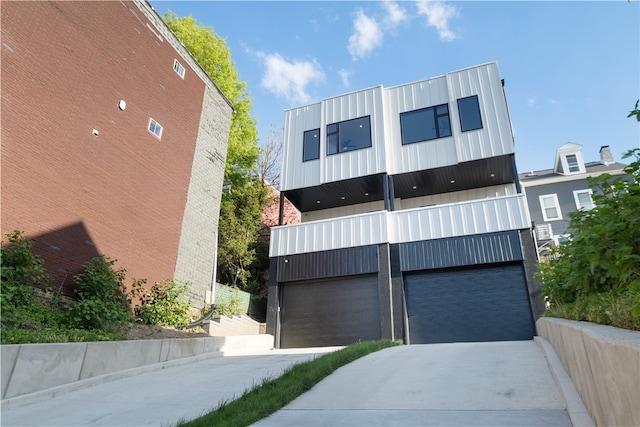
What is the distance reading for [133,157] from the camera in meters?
11.6

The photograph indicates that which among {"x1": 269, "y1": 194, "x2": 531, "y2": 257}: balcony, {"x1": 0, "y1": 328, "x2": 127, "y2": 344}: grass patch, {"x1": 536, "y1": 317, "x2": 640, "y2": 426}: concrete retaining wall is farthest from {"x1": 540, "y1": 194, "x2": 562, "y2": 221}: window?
{"x1": 0, "y1": 328, "x2": 127, "y2": 344}: grass patch

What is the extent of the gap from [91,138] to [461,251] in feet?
36.4

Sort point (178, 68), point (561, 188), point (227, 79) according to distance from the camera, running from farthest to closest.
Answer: point (561, 188) → point (227, 79) → point (178, 68)

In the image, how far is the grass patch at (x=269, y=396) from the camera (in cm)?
384

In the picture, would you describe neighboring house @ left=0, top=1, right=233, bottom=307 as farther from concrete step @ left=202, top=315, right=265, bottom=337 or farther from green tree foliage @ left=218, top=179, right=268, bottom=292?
green tree foliage @ left=218, top=179, right=268, bottom=292

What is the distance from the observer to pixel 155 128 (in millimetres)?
12719

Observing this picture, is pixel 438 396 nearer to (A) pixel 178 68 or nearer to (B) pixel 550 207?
(A) pixel 178 68

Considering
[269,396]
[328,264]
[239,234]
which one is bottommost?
[269,396]

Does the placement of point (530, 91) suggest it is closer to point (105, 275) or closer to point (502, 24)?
point (502, 24)

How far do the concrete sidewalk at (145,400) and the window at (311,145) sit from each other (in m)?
9.80

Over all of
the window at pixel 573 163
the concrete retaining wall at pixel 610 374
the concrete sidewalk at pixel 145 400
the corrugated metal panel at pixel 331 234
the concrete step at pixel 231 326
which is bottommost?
the concrete sidewalk at pixel 145 400

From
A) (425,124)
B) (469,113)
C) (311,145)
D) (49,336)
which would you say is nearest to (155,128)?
(311,145)

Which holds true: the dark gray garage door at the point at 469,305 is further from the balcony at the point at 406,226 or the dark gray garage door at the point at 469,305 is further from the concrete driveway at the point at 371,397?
the concrete driveway at the point at 371,397

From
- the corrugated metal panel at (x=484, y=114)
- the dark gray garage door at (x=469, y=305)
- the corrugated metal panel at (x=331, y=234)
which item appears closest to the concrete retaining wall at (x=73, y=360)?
the corrugated metal panel at (x=331, y=234)
